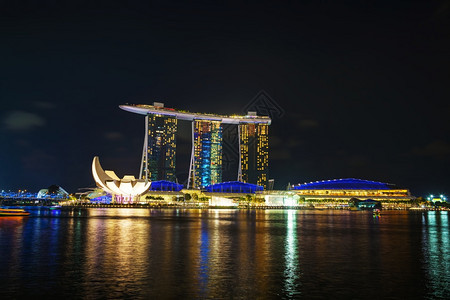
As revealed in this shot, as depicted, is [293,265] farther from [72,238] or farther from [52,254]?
[72,238]

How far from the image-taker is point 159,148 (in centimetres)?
18100

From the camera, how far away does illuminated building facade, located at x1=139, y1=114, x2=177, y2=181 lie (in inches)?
6998

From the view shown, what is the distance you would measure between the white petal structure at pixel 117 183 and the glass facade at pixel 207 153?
159 feet

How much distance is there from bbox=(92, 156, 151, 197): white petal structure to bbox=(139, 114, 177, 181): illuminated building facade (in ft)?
103

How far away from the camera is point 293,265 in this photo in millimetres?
22922

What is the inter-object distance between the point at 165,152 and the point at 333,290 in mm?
168931

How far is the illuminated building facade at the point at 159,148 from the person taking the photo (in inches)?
6998

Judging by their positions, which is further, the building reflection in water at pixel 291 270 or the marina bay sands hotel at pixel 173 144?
the marina bay sands hotel at pixel 173 144

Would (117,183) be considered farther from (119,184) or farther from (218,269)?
(218,269)

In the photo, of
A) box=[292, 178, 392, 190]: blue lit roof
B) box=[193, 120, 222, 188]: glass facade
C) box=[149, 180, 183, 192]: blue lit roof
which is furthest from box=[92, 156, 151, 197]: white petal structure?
box=[292, 178, 392, 190]: blue lit roof

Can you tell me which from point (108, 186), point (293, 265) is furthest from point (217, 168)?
point (293, 265)

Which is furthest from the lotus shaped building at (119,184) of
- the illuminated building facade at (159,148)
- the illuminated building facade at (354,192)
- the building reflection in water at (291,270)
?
the building reflection in water at (291,270)

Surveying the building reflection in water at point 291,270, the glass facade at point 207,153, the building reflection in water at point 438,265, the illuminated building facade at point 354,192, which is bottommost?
the building reflection in water at point 438,265

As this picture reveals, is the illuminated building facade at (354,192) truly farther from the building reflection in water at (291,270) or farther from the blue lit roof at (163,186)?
the building reflection in water at (291,270)
